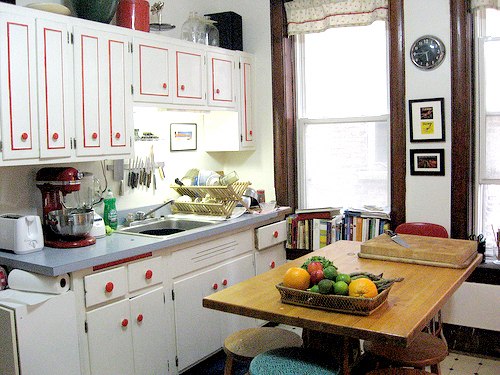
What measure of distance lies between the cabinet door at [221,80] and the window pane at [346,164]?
74 cm

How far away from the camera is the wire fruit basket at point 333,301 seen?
75.6 inches

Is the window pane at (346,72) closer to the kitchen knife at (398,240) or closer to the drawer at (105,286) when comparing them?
the kitchen knife at (398,240)

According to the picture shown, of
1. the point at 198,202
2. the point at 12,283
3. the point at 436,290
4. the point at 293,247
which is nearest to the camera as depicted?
the point at 436,290

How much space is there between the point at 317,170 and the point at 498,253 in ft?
5.02

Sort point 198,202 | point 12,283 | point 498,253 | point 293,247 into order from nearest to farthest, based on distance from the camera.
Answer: point 12,283 < point 498,253 < point 198,202 < point 293,247

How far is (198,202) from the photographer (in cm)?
386

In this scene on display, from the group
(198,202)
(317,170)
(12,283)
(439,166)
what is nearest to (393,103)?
(439,166)

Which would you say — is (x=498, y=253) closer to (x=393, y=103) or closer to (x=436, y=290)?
(x=393, y=103)

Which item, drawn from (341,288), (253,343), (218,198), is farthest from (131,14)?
(341,288)

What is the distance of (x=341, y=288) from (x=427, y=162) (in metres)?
2.10

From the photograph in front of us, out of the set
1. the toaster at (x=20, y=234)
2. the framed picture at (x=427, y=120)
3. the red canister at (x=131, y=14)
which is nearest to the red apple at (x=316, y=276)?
the toaster at (x=20, y=234)

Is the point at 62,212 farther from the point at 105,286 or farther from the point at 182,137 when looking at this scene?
the point at 182,137

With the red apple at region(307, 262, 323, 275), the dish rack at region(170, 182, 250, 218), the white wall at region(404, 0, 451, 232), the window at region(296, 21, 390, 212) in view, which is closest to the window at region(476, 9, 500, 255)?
the white wall at region(404, 0, 451, 232)

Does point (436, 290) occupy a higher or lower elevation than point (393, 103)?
lower
